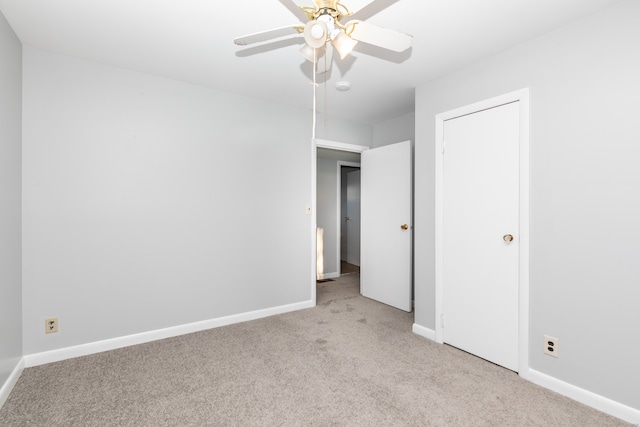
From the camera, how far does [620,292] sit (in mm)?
1698

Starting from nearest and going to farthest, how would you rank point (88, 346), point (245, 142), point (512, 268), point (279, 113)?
point (512, 268) → point (88, 346) → point (245, 142) → point (279, 113)

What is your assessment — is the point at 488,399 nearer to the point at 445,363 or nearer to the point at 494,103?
the point at 445,363

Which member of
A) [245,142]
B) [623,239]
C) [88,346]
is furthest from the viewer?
[245,142]

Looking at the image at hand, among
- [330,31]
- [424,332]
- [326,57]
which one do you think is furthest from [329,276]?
[330,31]

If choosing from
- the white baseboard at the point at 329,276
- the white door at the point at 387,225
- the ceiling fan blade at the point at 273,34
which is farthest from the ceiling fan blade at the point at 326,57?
the white baseboard at the point at 329,276

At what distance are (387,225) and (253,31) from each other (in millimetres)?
2499

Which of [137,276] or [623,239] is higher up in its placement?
[623,239]

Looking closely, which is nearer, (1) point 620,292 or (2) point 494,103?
(1) point 620,292

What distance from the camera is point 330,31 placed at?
133 cm

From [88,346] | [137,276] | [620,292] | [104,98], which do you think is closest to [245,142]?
[104,98]

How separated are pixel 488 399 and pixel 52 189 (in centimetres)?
337

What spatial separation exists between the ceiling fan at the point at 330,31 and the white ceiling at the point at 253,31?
0.37ft

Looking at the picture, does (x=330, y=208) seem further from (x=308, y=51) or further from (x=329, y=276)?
(x=308, y=51)

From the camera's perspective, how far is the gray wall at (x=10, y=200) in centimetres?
182
